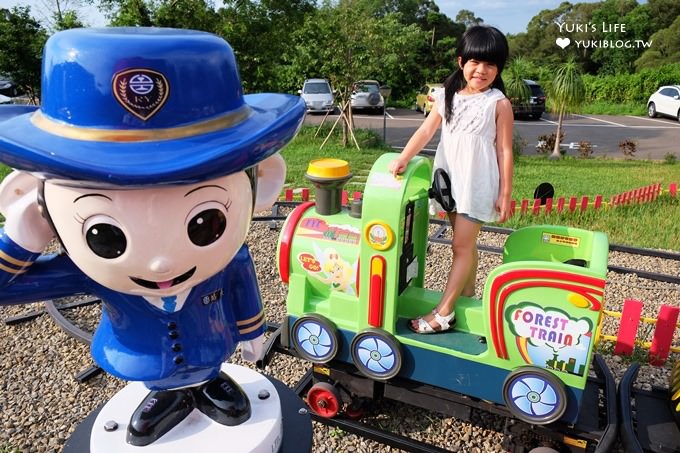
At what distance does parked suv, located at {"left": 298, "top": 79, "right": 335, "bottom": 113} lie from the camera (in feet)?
57.2

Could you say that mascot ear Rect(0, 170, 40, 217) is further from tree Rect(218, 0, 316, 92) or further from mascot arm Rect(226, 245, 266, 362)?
tree Rect(218, 0, 316, 92)

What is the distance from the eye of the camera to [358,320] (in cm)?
295

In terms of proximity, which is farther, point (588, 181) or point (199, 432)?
point (588, 181)

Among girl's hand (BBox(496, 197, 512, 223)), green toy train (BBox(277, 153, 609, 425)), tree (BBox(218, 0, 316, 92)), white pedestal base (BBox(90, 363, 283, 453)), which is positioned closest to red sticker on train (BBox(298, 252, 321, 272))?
green toy train (BBox(277, 153, 609, 425))

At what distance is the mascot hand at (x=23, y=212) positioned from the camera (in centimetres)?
143

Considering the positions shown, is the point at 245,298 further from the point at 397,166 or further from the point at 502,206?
the point at 502,206

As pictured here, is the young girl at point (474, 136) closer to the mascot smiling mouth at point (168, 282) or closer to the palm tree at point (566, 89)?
the mascot smiling mouth at point (168, 282)

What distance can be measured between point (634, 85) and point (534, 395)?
2470cm

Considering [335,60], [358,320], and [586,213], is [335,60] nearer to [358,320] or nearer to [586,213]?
[586,213]

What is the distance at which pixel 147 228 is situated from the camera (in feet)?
4.36

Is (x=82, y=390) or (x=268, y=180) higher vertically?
(x=268, y=180)

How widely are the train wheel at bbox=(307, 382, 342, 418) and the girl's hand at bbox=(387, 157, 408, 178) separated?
127cm

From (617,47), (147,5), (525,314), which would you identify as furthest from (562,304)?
(617,47)

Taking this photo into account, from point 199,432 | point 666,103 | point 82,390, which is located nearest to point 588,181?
point 82,390
